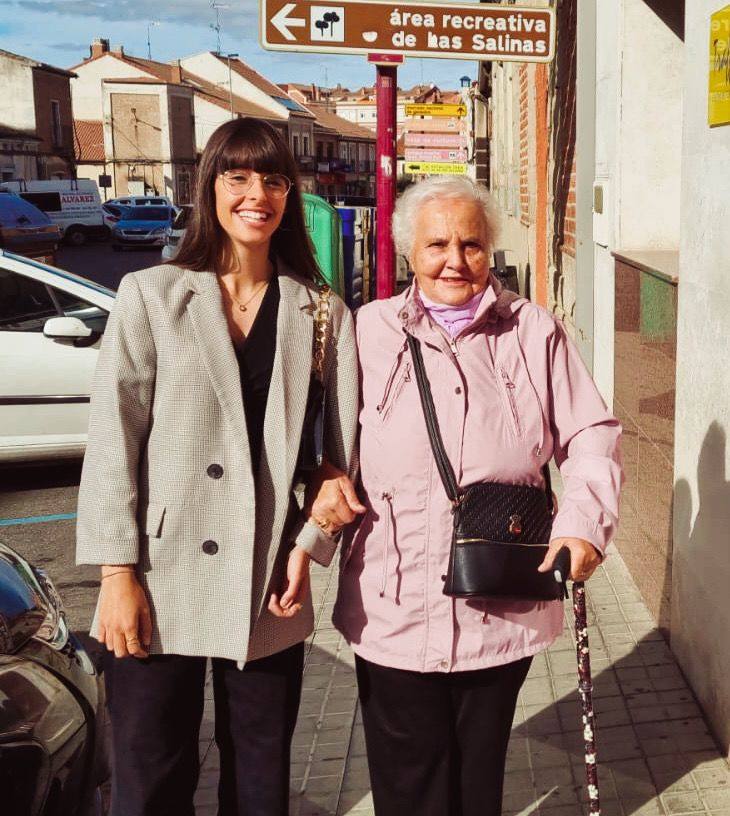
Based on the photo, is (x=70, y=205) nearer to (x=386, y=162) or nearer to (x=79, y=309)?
(x=79, y=309)

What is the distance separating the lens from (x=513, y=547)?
2.30 metres

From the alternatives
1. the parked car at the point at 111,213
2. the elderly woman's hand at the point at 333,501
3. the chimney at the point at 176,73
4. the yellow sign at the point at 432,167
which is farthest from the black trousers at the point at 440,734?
the chimney at the point at 176,73

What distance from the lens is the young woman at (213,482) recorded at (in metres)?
2.28

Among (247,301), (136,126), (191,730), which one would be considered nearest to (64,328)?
(247,301)

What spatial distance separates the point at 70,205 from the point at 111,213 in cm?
243

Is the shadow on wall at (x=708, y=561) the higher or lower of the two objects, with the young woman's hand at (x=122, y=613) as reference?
lower

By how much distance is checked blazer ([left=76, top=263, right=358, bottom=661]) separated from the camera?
2.26 meters

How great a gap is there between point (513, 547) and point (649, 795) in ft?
4.53

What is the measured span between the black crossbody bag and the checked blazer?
0.85 feet

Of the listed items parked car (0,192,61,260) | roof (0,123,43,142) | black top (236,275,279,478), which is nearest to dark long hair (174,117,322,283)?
black top (236,275,279,478)

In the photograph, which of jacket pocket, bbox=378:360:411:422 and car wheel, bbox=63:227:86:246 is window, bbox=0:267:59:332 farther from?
car wheel, bbox=63:227:86:246

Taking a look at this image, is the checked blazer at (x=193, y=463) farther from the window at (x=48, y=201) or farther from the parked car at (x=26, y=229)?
the window at (x=48, y=201)

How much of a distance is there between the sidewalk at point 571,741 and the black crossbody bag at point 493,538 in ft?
3.98

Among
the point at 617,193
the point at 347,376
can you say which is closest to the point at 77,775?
the point at 347,376
